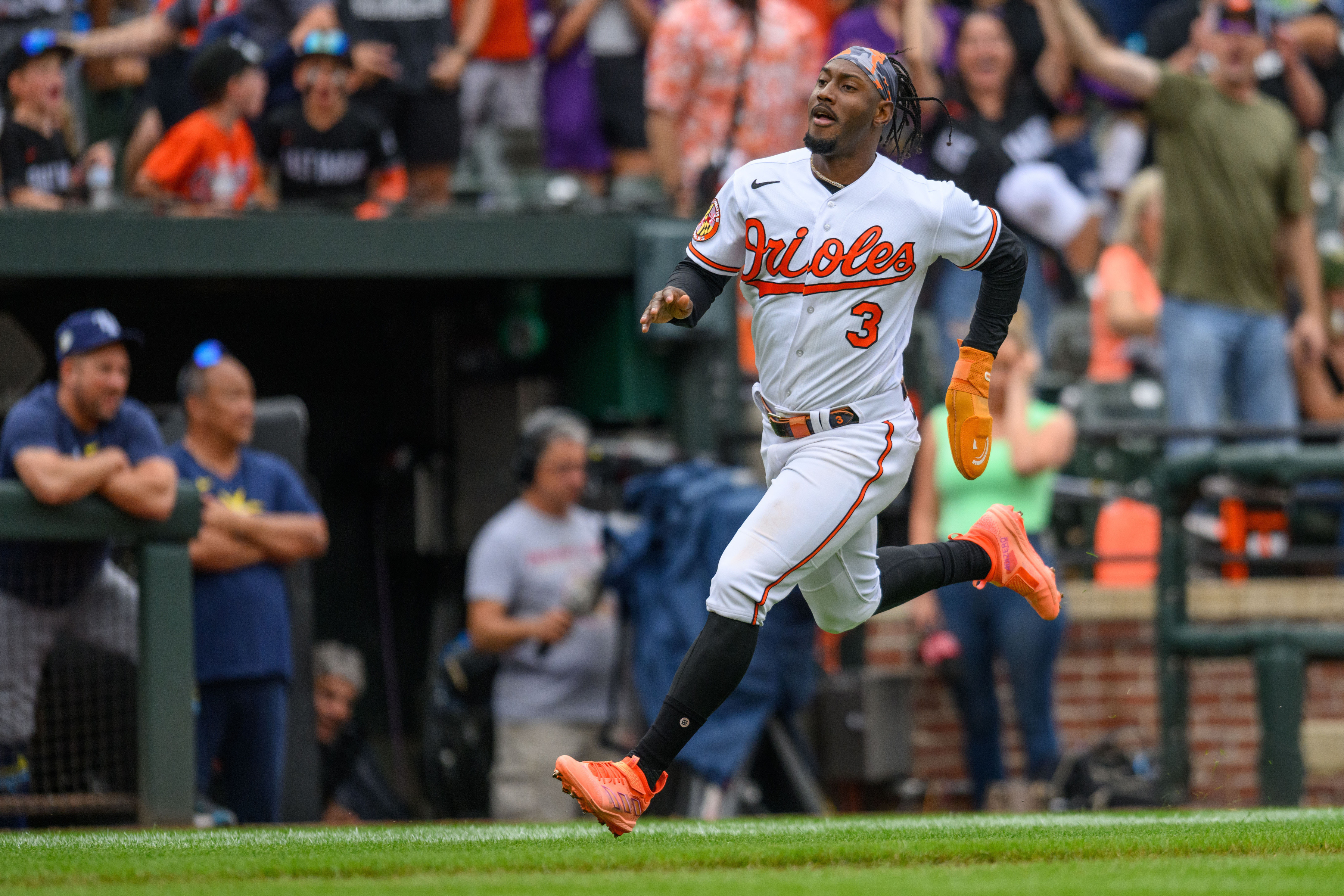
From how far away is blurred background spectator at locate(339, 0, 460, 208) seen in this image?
9531mm

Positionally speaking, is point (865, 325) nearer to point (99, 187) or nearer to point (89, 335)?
point (89, 335)

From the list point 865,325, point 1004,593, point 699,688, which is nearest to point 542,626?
point 1004,593

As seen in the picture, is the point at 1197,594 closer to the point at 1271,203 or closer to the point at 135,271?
the point at 1271,203

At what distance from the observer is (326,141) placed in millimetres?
9117

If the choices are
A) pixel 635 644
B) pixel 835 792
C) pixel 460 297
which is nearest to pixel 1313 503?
pixel 835 792

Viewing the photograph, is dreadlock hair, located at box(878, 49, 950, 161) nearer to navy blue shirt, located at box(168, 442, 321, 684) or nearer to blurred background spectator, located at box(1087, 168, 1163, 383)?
navy blue shirt, located at box(168, 442, 321, 684)

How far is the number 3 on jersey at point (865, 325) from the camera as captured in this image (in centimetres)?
509

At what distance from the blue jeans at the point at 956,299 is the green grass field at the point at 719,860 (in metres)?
3.67

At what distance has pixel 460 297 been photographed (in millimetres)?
10250

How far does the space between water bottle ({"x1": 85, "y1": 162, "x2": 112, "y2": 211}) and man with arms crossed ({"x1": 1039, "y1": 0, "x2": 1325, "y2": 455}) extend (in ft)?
14.5

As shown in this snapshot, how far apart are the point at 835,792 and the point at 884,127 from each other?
416 centimetres

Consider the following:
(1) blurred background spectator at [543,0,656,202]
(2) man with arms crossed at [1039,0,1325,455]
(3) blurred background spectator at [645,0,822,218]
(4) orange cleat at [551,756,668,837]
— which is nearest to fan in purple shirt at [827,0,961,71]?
(3) blurred background spectator at [645,0,822,218]

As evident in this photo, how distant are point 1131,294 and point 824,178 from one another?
4839 mm

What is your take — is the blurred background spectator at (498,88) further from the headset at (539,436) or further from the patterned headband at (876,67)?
the patterned headband at (876,67)
